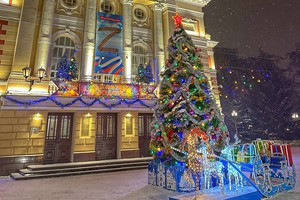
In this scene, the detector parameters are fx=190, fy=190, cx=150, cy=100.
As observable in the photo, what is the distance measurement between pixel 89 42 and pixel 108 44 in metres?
1.48

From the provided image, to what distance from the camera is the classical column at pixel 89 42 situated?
43.5 feet

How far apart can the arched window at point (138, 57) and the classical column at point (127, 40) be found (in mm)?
831

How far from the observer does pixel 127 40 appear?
14.8 meters

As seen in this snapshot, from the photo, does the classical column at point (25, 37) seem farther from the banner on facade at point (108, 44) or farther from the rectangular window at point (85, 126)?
the rectangular window at point (85, 126)

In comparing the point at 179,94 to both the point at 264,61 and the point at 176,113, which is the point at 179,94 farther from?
the point at 264,61

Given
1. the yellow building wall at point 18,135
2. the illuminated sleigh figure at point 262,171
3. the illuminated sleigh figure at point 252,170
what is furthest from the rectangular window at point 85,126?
the illuminated sleigh figure at point 262,171

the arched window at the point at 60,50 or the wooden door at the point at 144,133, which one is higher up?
the arched window at the point at 60,50

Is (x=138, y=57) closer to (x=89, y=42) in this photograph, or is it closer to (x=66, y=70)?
(x=89, y=42)

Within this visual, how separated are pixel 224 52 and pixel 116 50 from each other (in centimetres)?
2164

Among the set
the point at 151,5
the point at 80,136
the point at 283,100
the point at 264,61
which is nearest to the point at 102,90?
the point at 80,136

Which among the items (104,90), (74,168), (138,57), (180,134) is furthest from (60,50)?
(180,134)

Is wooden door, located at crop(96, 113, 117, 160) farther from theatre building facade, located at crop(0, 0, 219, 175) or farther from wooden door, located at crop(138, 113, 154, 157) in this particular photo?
wooden door, located at crop(138, 113, 154, 157)

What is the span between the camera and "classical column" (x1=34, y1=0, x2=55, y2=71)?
12.1 m

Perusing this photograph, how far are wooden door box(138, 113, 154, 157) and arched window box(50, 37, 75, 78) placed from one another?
677 centimetres
